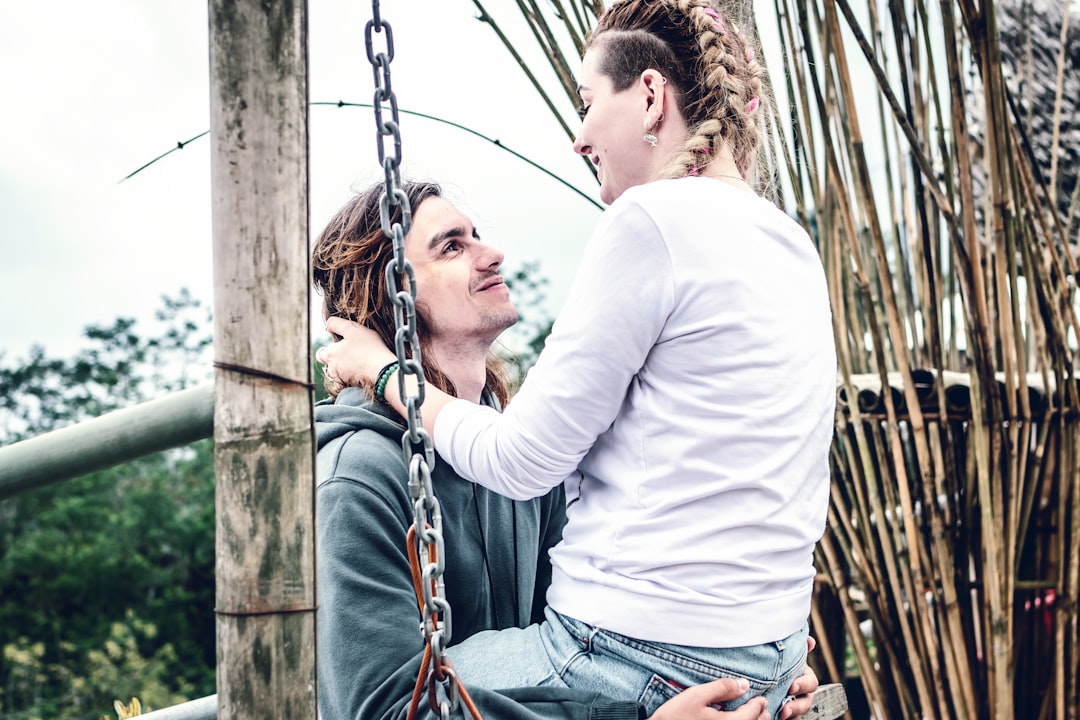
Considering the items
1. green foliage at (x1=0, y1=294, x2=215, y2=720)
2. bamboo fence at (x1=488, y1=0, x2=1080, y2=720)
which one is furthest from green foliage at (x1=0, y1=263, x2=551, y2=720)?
bamboo fence at (x1=488, y1=0, x2=1080, y2=720)

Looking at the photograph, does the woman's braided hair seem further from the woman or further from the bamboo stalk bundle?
the bamboo stalk bundle

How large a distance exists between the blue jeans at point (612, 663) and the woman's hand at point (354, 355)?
0.36 meters

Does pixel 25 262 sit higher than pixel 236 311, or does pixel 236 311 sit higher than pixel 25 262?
pixel 25 262

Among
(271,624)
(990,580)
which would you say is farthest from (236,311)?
(990,580)

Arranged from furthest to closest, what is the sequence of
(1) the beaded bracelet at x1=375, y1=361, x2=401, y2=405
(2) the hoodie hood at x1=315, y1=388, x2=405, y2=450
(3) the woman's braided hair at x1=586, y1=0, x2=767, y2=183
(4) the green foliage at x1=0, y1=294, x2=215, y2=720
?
(4) the green foliage at x1=0, y1=294, x2=215, y2=720
(2) the hoodie hood at x1=315, y1=388, x2=405, y2=450
(1) the beaded bracelet at x1=375, y1=361, x2=401, y2=405
(3) the woman's braided hair at x1=586, y1=0, x2=767, y2=183

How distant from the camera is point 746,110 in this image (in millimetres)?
1193

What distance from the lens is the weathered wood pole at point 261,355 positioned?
0.79 m

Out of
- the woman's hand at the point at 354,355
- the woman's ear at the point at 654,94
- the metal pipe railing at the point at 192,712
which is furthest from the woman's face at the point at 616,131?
the metal pipe railing at the point at 192,712

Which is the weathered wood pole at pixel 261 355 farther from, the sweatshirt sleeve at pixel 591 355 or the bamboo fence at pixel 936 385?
the bamboo fence at pixel 936 385

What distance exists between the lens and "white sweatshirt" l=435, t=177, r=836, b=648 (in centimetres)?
100

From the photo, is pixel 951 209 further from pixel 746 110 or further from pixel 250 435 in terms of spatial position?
pixel 250 435

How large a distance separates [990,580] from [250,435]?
4.73 ft

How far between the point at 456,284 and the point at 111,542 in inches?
419

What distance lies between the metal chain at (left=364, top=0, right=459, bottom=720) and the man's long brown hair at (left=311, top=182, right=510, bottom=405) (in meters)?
0.62
